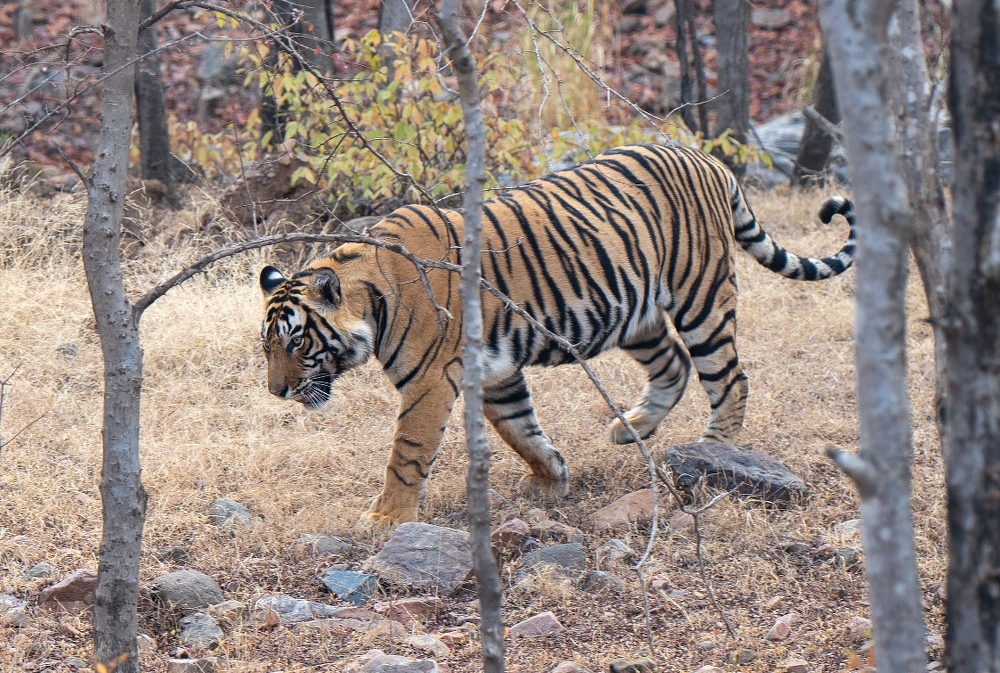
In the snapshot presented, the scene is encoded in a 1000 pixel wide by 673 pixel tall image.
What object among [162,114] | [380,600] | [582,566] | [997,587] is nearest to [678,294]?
[582,566]

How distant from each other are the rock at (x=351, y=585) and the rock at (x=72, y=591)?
0.83m

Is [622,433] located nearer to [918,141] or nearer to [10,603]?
[918,141]

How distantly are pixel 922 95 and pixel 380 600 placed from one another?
249 centimetres

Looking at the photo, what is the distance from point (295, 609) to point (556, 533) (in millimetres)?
1149

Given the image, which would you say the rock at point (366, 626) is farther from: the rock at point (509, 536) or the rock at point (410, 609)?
the rock at point (509, 536)

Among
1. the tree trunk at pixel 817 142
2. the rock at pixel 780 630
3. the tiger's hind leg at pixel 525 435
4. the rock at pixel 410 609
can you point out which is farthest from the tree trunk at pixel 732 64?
the rock at pixel 410 609

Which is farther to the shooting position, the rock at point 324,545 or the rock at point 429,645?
the rock at point 324,545

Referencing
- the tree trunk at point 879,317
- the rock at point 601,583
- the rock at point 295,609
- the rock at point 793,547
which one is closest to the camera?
the tree trunk at point 879,317

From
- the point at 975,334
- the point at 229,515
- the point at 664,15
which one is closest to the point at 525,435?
the point at 229,515

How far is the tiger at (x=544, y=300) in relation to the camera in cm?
457

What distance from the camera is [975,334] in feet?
6.90

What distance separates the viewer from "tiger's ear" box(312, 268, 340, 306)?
4492 millimetres

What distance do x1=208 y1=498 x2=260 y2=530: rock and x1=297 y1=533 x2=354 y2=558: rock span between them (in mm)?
257

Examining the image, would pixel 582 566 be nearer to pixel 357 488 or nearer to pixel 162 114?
pixel 357 488
